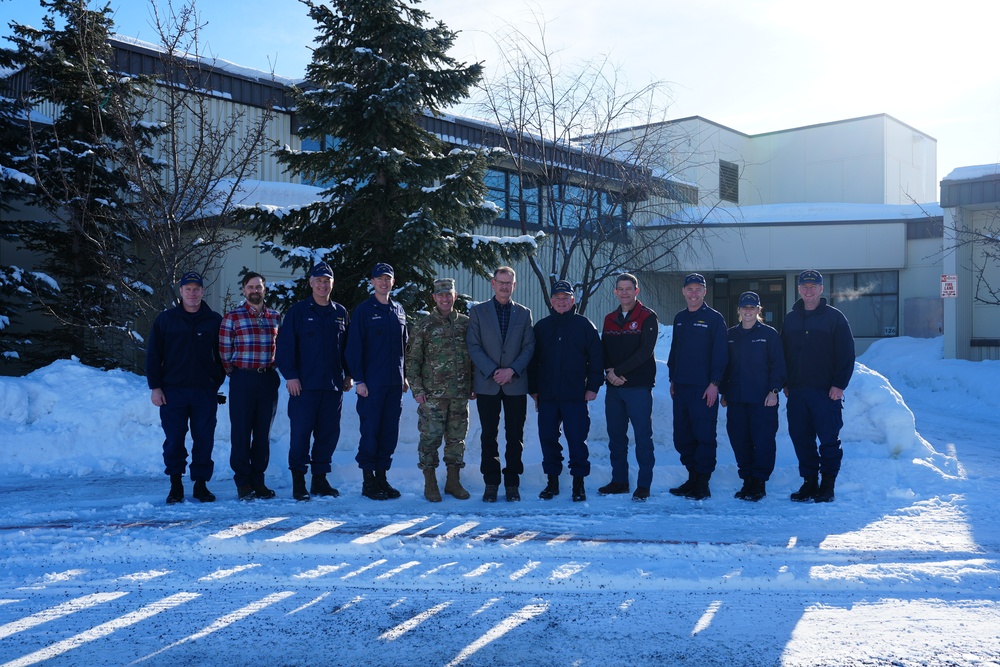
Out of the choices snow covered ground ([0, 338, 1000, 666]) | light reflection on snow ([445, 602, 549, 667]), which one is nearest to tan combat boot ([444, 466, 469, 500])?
snow covered ground ([0, 338, 1000, 666])

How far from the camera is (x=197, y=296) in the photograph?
6.87m

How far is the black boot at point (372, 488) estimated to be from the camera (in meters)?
7.05

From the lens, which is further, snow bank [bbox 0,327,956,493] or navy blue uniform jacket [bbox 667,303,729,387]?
snow bank [bbox 0,327,956,493]

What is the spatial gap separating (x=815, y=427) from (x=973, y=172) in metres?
16.3

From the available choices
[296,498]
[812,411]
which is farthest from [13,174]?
[812,411]

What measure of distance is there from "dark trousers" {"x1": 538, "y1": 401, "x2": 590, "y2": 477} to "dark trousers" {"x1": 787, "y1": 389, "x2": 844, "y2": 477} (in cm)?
183

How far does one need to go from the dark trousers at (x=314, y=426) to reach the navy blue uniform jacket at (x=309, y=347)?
11 cm

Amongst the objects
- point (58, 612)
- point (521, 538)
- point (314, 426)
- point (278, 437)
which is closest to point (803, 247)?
point (278, 437)

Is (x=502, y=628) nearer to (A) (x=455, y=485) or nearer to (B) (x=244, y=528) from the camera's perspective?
(B) (x=244, y=528)

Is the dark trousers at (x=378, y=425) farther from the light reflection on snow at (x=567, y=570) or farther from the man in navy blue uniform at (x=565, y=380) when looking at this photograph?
the light reflection on snow at (x=567, y=570)

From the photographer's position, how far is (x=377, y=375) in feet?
23.1

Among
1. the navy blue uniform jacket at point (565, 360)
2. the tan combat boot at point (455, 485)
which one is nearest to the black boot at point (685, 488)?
the navy blue uniform jacket at point (565, 360)

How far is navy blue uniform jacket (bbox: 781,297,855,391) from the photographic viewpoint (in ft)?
23.3

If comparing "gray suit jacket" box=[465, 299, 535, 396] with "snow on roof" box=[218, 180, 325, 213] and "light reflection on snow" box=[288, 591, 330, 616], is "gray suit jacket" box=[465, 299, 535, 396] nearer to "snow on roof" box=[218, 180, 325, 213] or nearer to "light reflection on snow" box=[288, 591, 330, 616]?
"light reflection on snow" box=[288, 591, 330, 616]
